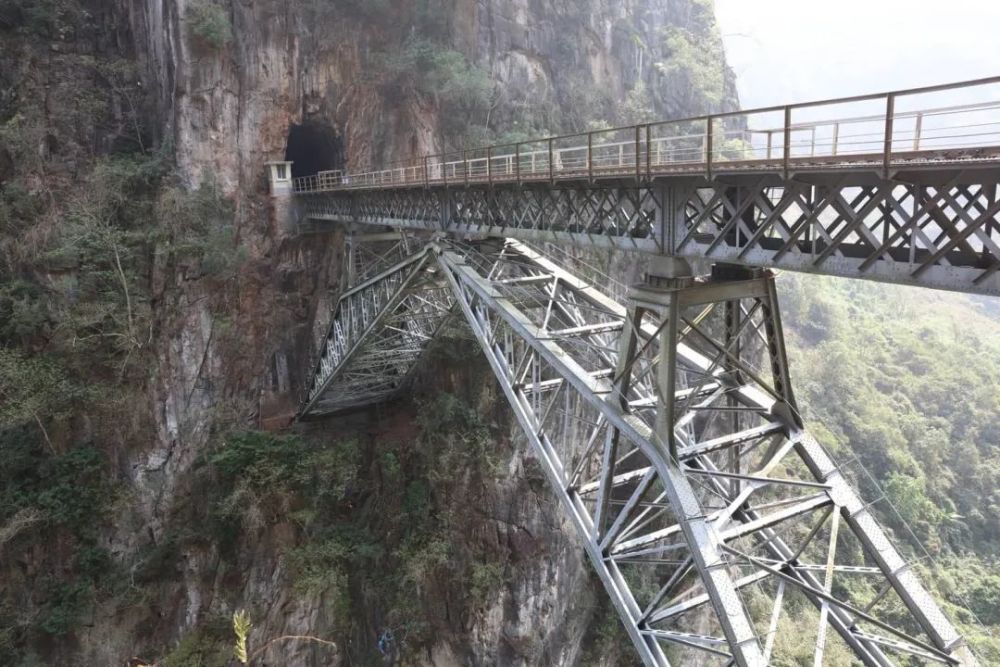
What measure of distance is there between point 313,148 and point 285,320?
8.21m

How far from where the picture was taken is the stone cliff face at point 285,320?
612 inches

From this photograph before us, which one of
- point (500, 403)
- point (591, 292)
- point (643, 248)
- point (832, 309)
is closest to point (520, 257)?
point (591, 292)

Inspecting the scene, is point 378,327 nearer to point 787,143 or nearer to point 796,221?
point 796,221

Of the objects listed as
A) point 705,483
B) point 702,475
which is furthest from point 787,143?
point 705,483

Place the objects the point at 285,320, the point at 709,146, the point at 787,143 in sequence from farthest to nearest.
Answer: the point at 285,320 < the point at 709,146 < the point at 787,143

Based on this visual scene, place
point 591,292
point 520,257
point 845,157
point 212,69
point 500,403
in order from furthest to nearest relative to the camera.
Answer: point 212,69 < point 500,403 < point 520,257 < point 591,292 < point 845,157

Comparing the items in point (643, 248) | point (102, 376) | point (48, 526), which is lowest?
point (48, 526)

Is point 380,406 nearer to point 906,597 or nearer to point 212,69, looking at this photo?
point 212,69

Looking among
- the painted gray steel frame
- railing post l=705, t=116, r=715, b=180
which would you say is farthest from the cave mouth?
railing post l=705, t=116, r=715, b=180

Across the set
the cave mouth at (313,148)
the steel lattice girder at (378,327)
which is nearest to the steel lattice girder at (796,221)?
the steel lattice girder at (378,327)

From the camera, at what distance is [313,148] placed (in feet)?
77.6

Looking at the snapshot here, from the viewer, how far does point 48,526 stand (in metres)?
14.6

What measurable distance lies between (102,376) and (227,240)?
5.20m

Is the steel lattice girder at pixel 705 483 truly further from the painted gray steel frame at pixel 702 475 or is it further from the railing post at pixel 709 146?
the railing post at pixel 709 146
